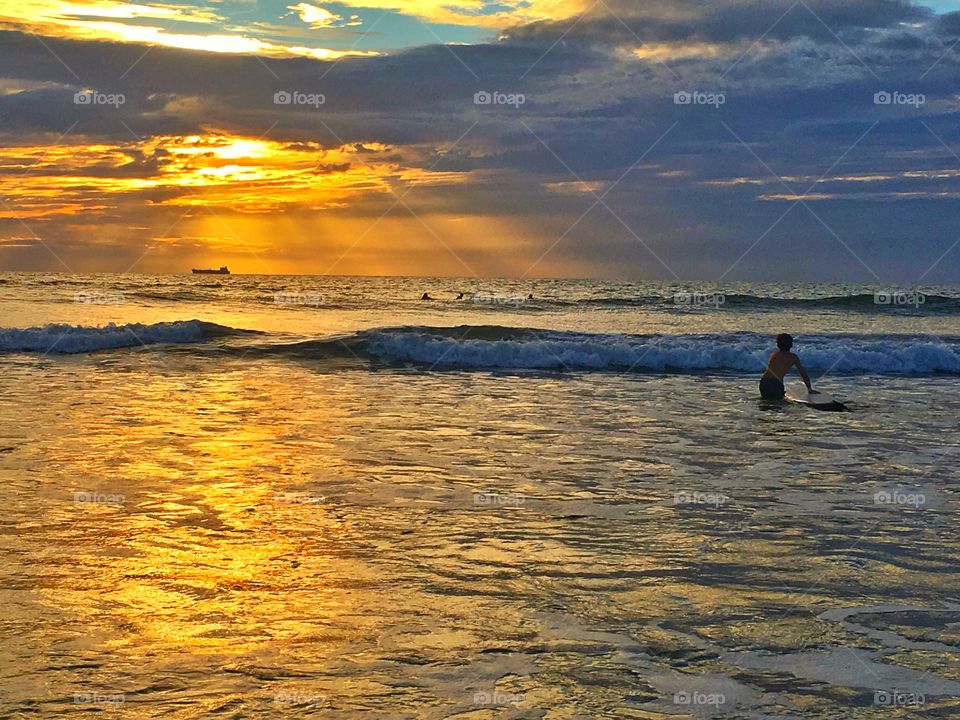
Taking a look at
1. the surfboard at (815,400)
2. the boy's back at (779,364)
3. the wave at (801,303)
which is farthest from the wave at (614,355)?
the wave at (801,303)

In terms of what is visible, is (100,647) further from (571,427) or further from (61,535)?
(571,427)

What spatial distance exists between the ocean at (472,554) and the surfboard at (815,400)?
1.79 feet

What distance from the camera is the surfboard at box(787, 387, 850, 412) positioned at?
600 inches

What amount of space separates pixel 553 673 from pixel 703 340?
24764 mm

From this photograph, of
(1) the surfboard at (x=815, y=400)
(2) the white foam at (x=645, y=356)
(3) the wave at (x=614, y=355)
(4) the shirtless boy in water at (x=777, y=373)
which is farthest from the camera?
(2) the white foam at (x=645, y=356)

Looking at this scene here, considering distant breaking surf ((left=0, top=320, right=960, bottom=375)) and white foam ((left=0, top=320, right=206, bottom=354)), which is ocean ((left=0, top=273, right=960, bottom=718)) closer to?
distant breaking surf ((left=0, top=320, right=960, bottom=375))

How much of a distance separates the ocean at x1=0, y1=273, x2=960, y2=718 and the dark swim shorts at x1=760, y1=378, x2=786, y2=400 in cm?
36

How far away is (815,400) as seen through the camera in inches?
610

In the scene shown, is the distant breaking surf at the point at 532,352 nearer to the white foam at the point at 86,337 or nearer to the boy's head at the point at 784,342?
the white foam at the point at 86,337

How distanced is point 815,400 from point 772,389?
1.02 metres

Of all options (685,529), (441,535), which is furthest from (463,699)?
(685,529)

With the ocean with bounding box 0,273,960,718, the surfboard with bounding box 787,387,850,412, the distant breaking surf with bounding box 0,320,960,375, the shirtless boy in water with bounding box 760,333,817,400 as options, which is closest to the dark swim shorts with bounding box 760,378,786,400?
the shirtless boy in water with bounding box 760,333,817,400

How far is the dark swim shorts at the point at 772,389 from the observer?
16.4 metres

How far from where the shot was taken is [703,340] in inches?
1117
